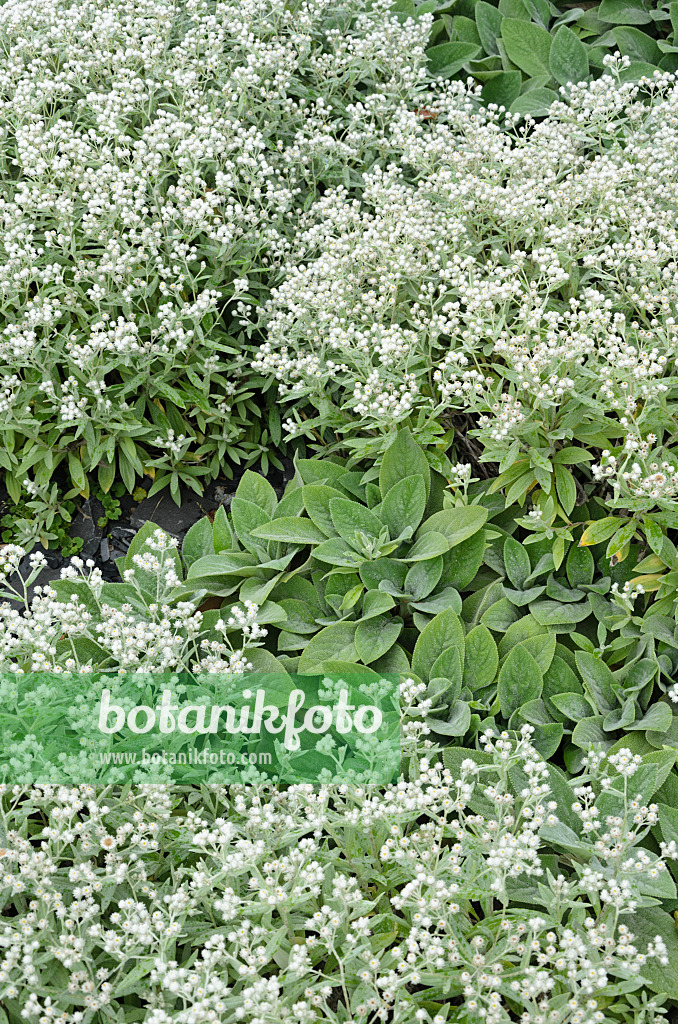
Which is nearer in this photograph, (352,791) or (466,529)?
(352,791)

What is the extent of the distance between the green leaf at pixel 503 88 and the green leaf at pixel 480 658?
4327mm

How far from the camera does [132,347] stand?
413 cm

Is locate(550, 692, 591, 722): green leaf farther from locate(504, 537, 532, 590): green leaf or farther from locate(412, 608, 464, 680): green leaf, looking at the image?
locate(504, 537, 532, 590): green leaf

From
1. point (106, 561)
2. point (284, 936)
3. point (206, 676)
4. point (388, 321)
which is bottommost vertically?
point (106, 561)

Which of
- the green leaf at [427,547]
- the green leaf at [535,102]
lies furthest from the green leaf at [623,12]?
the green leaf at [427,547]

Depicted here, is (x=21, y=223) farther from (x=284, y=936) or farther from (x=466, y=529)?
(x=284, y=936)

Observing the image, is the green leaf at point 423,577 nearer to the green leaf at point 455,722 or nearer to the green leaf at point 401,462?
the green leaf at point 401,462

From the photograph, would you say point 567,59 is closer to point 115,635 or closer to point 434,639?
point 434,639

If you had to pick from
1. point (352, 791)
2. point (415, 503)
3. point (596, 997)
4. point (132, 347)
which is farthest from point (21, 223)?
point (596, 997)

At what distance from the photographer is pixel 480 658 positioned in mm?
3459

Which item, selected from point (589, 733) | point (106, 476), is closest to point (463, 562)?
point (589, 733)

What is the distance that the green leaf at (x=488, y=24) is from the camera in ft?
20.6

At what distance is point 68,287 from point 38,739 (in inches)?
97.4

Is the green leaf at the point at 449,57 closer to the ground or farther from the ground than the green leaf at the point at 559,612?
farther from the ground
